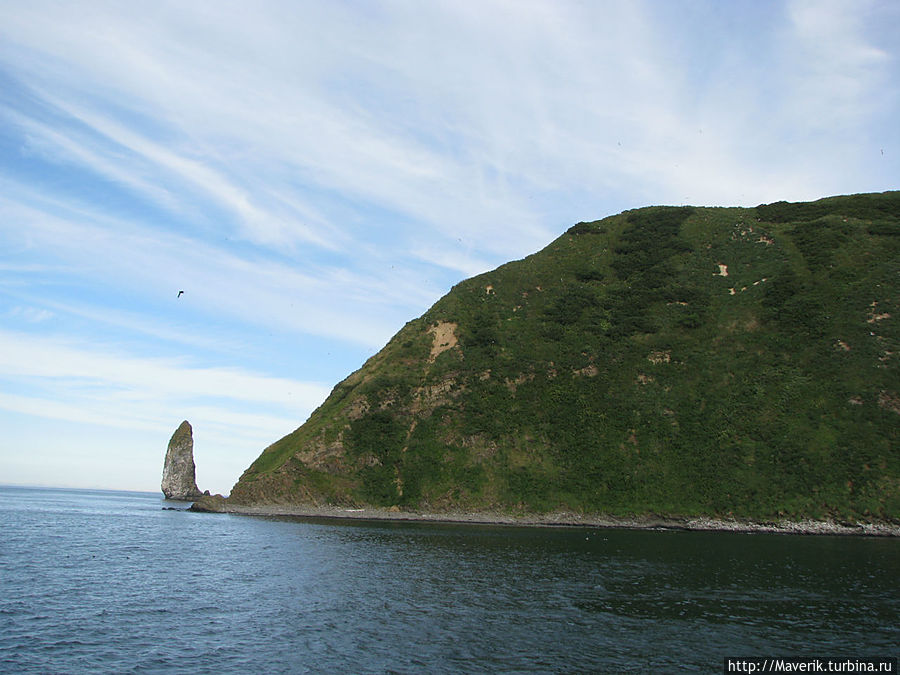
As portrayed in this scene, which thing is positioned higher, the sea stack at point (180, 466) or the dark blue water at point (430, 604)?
the sea stack at point (180, 466)

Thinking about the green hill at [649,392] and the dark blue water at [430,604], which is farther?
the green hill at [649,392]

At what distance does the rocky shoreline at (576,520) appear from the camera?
78.1 m

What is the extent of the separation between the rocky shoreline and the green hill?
63.4 inches

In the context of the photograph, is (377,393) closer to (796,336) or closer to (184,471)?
(796,336)

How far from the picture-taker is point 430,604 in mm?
37281

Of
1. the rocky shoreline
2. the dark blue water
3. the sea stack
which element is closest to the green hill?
the rocky shoreline

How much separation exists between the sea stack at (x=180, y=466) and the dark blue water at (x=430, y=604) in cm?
11726

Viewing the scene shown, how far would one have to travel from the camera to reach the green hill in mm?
88875

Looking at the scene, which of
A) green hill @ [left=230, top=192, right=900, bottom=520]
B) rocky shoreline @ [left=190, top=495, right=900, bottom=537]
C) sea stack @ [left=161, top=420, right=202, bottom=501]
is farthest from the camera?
sea stack @ [left=161, top=420, right=202, bottom=501]

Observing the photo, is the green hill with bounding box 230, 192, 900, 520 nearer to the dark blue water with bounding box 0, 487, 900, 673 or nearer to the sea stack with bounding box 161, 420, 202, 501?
the dark blue water with bounding box 0, 487, 900, 673

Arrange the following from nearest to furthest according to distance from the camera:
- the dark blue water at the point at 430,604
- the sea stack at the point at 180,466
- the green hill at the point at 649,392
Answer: the dark blue water at the point at 430,604
the green hill at the point at 649,392
the sea stack at the point at 180,466

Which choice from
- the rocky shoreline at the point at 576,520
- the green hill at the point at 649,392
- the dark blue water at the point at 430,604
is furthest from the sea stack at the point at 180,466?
the dark blue water at the point at 430,604

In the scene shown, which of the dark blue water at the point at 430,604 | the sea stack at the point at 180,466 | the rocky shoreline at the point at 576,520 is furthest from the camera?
the sea stack at the point at 180,466

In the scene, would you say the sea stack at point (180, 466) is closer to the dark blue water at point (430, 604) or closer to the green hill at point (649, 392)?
the green hill at point (649, 392)
